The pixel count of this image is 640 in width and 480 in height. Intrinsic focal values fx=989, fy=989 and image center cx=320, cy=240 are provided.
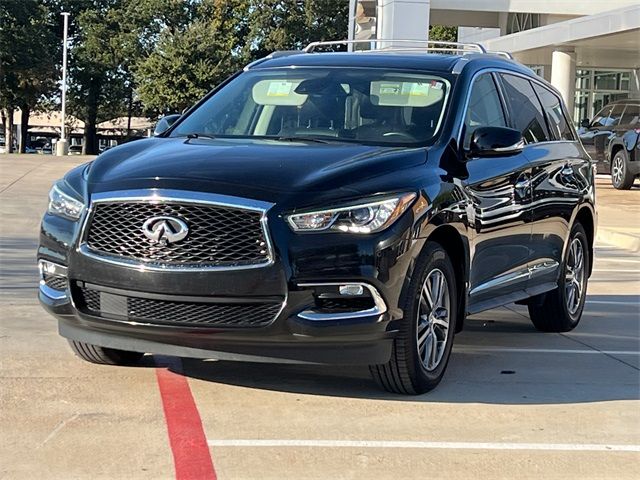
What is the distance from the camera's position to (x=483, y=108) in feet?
21.5

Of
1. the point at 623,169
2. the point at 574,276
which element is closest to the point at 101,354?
the point at 574,276

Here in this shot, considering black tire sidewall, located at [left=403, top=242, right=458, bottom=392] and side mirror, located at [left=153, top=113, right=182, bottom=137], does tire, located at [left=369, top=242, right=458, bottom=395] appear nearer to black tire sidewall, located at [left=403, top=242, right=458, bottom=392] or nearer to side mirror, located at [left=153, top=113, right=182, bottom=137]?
black tire sidewall, located at [left=403, top=242, right=458, bottom=392]

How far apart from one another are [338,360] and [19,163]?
69.5 ft

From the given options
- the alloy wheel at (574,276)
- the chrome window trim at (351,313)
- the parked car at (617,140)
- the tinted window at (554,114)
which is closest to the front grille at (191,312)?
the chrome window trim at (351,313)

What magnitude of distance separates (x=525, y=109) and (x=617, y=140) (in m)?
14.6

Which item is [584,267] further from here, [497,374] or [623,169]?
[623,169]

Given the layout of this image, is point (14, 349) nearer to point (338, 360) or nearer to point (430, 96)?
point (338, 360)

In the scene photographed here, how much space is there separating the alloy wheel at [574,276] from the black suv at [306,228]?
1406 mm

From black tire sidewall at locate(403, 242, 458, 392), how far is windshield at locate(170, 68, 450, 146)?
2.56 ft

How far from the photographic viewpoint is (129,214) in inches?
196

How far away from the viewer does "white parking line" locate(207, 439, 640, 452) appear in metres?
4.57

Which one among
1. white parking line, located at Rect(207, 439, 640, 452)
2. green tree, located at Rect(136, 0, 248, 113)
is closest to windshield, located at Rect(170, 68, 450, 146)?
white parking line, located at Rect(207, 439, 640, 452)

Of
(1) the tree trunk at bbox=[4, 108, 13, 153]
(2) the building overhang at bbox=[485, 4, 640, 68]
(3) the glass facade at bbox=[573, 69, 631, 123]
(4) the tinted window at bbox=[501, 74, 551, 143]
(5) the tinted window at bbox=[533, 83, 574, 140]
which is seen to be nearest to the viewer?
(4) the tinted window at bbox=[501, 74, 551, 143]

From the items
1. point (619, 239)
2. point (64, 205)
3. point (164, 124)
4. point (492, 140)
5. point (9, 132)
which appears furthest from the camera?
point (9, 132)
